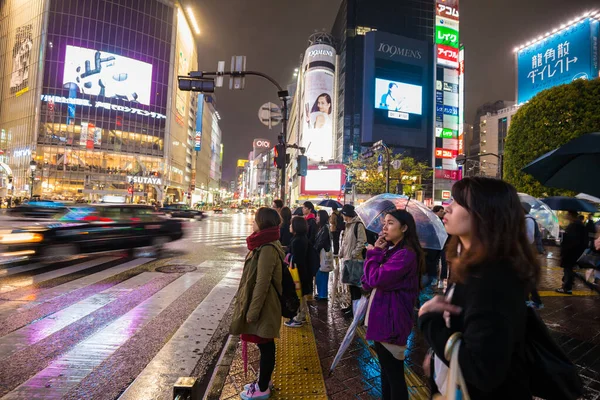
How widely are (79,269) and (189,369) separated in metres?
6.82

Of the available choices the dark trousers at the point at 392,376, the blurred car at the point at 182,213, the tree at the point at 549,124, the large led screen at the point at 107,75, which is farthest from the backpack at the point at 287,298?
the large led screen at the point at 107,75

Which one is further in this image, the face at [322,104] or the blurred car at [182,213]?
the face at [322,104]

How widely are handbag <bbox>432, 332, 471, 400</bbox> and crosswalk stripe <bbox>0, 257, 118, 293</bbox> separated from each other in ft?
27.5

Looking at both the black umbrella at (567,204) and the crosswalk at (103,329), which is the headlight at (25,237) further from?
the black umbrella at (567,204)

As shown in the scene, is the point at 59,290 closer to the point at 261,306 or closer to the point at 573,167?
the point at 261,306

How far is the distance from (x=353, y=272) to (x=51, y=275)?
7569mm

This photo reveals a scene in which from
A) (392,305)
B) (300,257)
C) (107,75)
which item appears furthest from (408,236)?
(107,75)

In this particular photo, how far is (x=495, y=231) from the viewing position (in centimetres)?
149

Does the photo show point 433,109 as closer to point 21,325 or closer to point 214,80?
point 214,80

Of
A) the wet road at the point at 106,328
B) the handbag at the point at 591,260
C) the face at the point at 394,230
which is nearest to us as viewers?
the face at the point at 394,230

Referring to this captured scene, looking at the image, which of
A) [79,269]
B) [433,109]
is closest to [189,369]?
[79,269]

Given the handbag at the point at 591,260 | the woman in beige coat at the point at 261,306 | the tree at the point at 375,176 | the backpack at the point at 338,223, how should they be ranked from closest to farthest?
the woman in beige coat at the point at 261,306, the handbag at the point at 591,260, the backpack at the point at 338,223, the tree at the point at 375,176

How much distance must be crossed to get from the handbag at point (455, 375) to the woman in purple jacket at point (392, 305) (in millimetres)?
1197

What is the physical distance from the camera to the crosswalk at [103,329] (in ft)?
11.2
